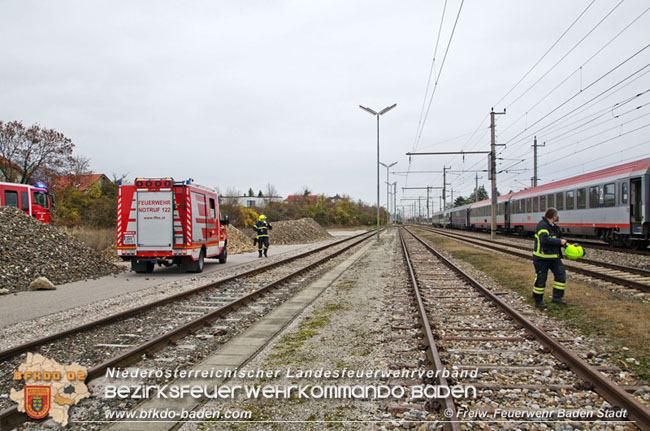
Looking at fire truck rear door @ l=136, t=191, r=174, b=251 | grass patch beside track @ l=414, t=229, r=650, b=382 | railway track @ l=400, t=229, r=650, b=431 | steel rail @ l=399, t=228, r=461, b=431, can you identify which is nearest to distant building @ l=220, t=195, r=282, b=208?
fire truck rear door @ l=136, t=191, r=174, b=251

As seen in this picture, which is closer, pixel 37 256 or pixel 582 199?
pixel 37 256

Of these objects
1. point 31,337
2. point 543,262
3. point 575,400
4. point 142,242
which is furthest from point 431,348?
point 142,242

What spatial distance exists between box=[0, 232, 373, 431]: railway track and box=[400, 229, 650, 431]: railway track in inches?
120

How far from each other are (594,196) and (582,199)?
1.42 m

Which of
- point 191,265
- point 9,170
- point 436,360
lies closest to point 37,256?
point 191,265

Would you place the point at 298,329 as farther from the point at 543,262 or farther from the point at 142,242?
→ the point at 142,242

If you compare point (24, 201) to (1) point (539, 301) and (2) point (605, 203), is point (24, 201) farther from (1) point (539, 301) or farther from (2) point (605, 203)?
(2) point (605, 203)

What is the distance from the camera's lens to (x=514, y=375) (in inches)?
175

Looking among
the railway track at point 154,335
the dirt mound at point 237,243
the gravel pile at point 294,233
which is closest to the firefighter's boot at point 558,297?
the railway track at point 154,335

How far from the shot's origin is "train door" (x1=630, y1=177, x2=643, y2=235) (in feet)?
53.5

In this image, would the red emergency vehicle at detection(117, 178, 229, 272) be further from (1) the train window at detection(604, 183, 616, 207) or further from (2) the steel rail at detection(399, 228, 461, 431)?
(1) the train window at detection(604, 183, 616, 207)

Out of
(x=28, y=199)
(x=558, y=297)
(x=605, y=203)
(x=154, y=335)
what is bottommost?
(x=154, y=335)

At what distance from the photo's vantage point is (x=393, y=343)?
5676 millimetres

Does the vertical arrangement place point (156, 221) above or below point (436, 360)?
above
